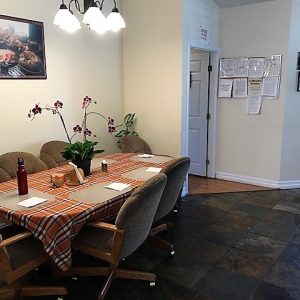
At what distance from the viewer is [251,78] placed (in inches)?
181

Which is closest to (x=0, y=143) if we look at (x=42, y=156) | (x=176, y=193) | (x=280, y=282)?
(x=42, y=156)

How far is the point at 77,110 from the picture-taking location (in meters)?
4.05

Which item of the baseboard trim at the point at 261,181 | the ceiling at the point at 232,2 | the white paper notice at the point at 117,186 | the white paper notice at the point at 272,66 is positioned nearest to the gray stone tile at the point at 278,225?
the baseboard trim at the point at 261,181

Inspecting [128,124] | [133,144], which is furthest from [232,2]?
[133,144]

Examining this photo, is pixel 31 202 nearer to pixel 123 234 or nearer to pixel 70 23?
pixel 123 234

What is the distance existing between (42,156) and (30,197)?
145cm

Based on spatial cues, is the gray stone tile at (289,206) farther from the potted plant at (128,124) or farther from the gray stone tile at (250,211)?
the potted plant at (128,124)

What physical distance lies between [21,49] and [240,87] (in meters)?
3.01

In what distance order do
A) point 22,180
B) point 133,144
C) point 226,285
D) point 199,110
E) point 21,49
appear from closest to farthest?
point 22,180
point 226,285
point 21,49
point 133,144
point 199,110

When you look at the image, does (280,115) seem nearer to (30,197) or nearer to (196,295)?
(196,295)

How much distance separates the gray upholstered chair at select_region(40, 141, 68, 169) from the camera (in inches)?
139

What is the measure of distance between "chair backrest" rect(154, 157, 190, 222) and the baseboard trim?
2515 mm

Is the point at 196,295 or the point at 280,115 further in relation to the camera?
the point at 280,115

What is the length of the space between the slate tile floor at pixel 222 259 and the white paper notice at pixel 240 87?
1.66 meters
